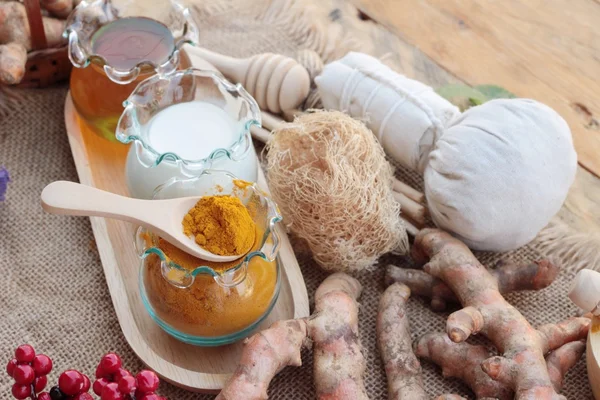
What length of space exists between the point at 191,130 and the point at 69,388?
0.41m

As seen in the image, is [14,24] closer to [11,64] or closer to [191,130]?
[11,64]

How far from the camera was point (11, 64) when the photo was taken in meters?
1.12

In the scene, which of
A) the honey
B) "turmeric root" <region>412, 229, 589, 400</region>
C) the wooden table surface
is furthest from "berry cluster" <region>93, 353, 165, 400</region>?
the wooden table surface

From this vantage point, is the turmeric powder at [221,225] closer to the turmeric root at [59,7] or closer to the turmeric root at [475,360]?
the turmeric root at [475,360]

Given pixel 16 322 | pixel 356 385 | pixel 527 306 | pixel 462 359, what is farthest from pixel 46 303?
pixel 527 306

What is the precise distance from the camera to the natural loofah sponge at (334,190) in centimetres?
105

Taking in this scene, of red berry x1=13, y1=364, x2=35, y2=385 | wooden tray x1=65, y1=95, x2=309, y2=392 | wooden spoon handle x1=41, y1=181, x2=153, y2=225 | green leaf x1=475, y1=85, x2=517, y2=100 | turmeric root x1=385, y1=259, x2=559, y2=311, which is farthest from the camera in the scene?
green leaf x1=475, y1=85, x2=517, y2=100

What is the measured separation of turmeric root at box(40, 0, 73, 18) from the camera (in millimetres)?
1213

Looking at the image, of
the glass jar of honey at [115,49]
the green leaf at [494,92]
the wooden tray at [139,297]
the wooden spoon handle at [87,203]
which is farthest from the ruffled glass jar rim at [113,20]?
the green leaf at [494,92]

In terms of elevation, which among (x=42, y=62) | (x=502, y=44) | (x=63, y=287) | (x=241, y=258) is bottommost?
(x=63, y=287)

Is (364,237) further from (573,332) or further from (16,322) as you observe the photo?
(16,322)

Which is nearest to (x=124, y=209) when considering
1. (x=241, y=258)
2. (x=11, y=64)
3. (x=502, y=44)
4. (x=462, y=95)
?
(x=241, y=258)

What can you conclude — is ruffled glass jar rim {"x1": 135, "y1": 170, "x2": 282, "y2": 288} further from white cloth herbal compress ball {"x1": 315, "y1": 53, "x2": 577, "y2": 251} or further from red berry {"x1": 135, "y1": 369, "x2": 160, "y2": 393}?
white cloth herbal compress ball {"x1": 315, "y1": 53, "x2": 577, "y2": 251}

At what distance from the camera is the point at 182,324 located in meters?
0.94
